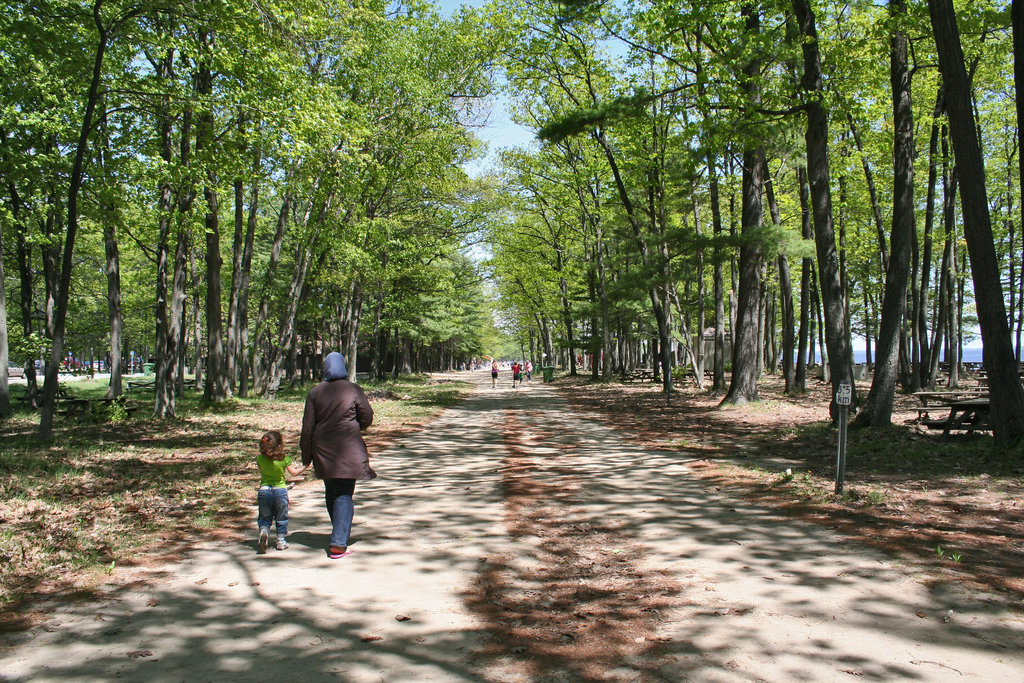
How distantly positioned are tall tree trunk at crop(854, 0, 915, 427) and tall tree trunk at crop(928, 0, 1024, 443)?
9.31ft

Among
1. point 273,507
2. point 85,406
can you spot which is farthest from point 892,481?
point 85,406

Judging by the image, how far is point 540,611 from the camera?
426cm

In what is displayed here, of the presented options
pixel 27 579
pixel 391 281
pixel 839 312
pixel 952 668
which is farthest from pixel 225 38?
pixel 391 281

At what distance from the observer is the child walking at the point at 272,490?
18.4 ft

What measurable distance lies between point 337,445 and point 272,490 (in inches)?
30.6

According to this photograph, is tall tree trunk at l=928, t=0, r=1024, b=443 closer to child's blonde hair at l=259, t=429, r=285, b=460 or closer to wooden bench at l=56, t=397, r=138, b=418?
child's blonde hair at l=259, t=429, r=285, b=460

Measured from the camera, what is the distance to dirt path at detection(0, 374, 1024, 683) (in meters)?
3.40

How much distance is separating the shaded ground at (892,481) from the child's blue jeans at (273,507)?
4.94 m

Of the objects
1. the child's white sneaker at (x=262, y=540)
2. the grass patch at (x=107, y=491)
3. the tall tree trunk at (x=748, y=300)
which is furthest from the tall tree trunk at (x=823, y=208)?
the child's white sneaker at (x=262, y=540)

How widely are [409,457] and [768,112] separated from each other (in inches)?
346

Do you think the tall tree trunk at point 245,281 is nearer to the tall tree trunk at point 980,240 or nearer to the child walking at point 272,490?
the child walking at point 272,490

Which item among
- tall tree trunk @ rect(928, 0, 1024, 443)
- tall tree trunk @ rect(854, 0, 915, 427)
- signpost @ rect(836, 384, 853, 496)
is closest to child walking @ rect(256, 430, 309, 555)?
signpost @ rect(836, 384, 853, 496)

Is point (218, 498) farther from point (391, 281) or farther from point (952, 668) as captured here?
point (391, 281)

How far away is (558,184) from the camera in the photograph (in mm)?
34188
